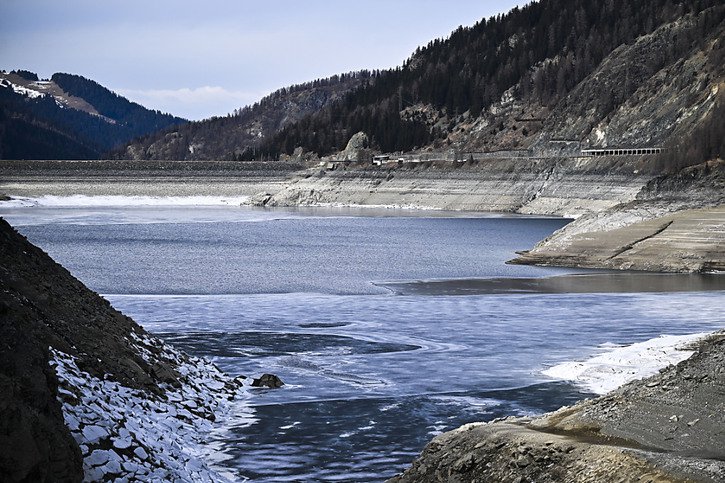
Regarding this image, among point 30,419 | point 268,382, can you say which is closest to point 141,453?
point 30,419

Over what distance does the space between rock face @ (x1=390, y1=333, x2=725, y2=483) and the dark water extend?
268cm

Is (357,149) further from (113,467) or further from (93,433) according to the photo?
(113,467)

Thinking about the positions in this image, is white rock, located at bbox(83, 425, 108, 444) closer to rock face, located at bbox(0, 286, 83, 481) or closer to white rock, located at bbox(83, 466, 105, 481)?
white rock, located at bbox(83, 466, 105, 481)

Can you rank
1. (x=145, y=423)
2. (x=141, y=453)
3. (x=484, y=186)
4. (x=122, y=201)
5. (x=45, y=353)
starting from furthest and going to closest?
(x=122, y=201) → (x=484, y=186) → (x=145, y=423) → (x=141, y=453) → (x=45, y=353)

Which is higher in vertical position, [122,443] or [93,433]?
[93,433]

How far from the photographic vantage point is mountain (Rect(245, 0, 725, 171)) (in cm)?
10925

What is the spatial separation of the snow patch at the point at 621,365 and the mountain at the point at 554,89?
5525 cm

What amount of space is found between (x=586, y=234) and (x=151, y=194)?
3865 inches

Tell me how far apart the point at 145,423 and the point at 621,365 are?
30.3ft

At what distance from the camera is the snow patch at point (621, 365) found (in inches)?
700

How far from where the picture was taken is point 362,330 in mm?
24875

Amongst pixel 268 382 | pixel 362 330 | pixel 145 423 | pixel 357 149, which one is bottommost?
pixel 362 330

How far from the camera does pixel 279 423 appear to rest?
15219mm

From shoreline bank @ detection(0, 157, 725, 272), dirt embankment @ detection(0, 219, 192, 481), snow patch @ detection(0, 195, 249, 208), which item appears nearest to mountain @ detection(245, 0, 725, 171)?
shoreline bank @ detection(0, 157, 725, 272)
